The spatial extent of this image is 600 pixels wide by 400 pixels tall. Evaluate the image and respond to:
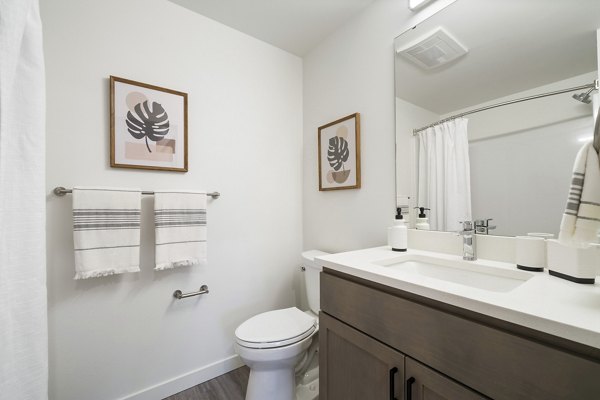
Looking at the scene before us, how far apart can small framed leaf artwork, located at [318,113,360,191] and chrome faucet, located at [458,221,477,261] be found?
25.7 inches

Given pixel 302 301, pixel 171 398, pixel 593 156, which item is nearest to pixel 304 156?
pixel 302 301

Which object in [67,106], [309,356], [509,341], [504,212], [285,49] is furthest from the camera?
[285,49]

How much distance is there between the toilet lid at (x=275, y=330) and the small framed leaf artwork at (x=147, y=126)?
0.98 m

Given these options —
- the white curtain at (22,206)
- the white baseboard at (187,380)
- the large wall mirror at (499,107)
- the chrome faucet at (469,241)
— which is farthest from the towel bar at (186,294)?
the chrome faucet at (469,241)

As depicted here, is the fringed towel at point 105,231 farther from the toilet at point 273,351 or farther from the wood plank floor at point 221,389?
the wood plank floor at point 221,389

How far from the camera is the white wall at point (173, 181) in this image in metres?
1.17

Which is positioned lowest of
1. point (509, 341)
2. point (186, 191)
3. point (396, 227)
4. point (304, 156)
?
point (509, 341)

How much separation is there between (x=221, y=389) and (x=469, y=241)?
159cm

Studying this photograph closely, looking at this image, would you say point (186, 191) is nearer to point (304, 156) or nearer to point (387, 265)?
point (304, 156)

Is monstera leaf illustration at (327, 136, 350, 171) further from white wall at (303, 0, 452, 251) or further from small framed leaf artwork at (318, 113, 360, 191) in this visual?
white wall at (303, 0, 452, 251)

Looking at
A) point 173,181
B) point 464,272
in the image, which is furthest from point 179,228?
point 464,272

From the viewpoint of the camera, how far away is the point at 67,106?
1.18 meters

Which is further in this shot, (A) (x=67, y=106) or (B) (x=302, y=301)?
(B) (x=302, y=301)

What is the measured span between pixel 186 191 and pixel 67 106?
666mm
